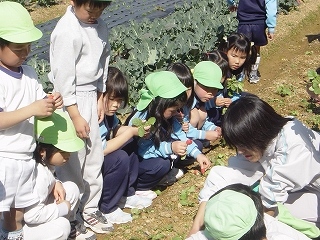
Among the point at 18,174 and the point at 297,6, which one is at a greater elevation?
the point at 18,174

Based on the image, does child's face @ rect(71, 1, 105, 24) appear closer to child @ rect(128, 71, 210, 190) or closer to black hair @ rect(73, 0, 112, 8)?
black hair @ rect(73, 0, 112, 8)

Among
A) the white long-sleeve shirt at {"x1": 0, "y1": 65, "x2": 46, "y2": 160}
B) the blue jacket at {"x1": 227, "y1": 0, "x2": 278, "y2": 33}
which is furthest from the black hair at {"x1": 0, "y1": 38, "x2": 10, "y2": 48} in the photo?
the blue jacket at {"x1": 227, "y1": 0, "x2": 278, "y2": 33}

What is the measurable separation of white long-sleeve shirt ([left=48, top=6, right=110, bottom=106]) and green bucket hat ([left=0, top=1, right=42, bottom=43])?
15.8 inches

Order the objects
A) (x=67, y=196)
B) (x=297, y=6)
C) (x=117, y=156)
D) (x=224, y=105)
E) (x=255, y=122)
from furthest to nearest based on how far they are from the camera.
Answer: (x=297, y=6) < (x=224, y=105) < (x=117, y=156) < (x=67, y=196) < (x=255, y=122)

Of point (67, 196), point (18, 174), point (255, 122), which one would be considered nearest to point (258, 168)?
point (255, 122)

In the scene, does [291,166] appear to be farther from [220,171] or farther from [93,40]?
[93,40]

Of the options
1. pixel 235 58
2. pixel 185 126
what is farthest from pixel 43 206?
pixel 235 58

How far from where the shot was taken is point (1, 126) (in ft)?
8.91

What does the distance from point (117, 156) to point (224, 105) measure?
1630 mm

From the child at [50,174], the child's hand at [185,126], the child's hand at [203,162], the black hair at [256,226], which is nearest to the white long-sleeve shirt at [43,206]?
the child at [50,174]

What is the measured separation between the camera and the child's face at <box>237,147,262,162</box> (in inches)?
121

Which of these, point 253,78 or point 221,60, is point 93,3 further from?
point 253,78

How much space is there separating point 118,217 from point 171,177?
29.8 inches

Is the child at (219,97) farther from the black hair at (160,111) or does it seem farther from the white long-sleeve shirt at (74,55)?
the white long-sleeve shirt at (74,55)
